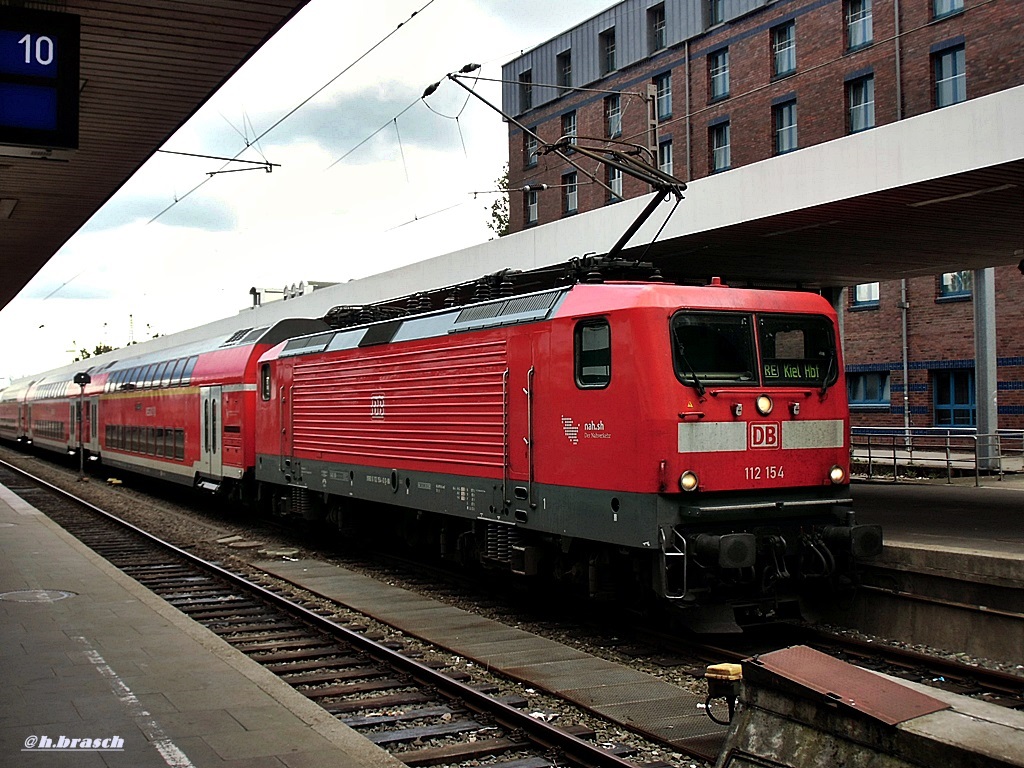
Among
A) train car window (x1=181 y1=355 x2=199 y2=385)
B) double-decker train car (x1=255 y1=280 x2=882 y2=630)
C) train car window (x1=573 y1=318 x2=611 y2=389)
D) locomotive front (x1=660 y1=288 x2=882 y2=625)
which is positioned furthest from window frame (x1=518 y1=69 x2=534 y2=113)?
train car window (x1=573 y1=318 x2=611 y2=389)

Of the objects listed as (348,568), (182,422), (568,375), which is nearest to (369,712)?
(568,375)

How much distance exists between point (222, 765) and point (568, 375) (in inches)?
194

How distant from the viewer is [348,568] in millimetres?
14430

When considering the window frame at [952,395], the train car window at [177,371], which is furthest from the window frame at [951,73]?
the train car window at [177,371]

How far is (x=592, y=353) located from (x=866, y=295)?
25.3m

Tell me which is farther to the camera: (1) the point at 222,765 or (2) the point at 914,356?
(2) the point at 914,356

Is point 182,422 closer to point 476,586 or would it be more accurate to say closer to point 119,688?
point 476,586

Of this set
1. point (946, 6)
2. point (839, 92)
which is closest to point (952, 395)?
point (839, 92)

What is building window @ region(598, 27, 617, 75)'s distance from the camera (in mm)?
40312

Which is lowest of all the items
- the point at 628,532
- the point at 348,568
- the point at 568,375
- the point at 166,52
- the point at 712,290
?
the point at 348,568

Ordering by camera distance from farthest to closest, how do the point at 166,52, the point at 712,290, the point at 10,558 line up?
1. the point at 10,558
2. the point at 712,290
3. the point at 166,52

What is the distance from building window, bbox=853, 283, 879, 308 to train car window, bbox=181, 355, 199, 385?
1984 cm

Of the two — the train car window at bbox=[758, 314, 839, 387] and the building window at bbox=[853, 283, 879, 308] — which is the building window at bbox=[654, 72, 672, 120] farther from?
the train car window at bbox=[758, 314, 839, 387]

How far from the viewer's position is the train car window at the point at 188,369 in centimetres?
Answer: 2222
